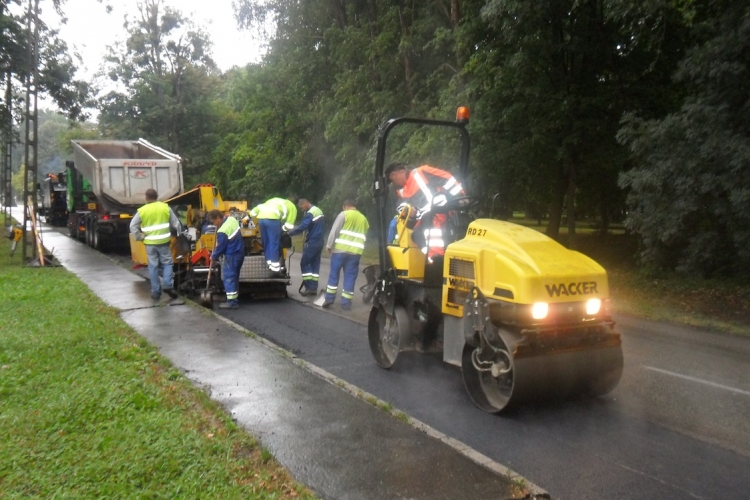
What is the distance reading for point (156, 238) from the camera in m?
11.3

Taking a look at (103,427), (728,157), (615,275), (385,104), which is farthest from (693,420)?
(385,104)

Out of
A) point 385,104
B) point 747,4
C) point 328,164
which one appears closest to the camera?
point 747,4

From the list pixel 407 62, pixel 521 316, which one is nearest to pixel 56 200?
pixel 407 62

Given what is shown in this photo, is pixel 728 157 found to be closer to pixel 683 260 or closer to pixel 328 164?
pixel 683 260

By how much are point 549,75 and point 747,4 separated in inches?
222

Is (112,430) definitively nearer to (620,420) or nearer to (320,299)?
(620,420)

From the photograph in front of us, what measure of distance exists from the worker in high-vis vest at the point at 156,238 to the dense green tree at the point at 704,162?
8.35m

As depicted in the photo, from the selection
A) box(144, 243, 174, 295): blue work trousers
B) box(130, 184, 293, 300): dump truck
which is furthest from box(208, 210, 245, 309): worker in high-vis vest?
box(144, 243, 174, 295): blue work trousers

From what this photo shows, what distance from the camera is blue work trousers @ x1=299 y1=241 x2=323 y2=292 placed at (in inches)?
474

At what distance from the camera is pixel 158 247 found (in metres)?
11.3

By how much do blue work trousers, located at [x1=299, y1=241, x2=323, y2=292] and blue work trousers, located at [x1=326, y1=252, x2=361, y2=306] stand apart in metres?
0.98

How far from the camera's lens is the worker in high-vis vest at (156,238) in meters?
11.3

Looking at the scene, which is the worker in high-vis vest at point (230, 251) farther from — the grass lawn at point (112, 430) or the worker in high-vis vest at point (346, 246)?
the grass lawn at point (112, 430)

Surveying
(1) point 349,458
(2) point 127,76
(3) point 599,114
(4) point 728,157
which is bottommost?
(1) point 349,458
